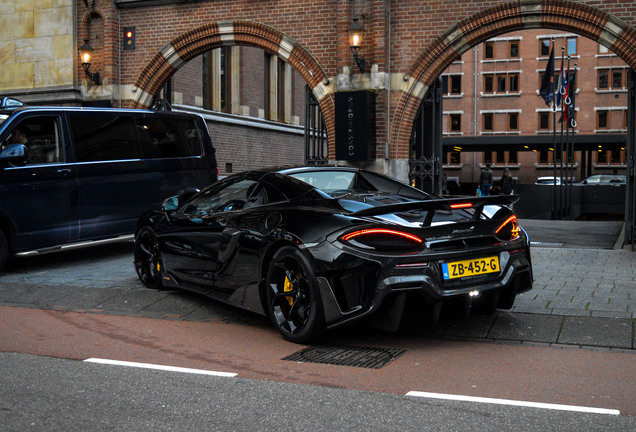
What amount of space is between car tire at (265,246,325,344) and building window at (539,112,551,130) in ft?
200

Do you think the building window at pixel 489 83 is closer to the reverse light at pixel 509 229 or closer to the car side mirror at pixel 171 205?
the car side mirror at pixel 171 205

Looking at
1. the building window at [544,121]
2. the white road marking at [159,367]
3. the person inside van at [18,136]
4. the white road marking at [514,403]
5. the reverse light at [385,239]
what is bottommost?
the white road marking at [159,367]

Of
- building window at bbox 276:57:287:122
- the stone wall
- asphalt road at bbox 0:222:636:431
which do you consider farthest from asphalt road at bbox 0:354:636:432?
building window at bbox 276:57:287:122

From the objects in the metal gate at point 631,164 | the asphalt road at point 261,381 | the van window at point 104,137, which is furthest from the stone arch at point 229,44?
the asphalt road at point 261,381

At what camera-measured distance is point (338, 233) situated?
5625 millimetres

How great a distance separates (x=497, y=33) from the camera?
14984 millimetres

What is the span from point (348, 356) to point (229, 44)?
12.8 meters

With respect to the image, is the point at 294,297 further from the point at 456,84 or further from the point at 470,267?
the point at 456,84

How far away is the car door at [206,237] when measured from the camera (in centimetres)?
680

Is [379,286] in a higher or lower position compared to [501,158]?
lower

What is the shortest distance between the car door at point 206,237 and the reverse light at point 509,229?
2175 mm

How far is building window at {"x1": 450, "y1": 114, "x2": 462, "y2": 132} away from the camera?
66562mm

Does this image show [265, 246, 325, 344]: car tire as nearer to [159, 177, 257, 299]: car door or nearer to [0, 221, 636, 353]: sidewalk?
[159, 177, 257, 299]: car door

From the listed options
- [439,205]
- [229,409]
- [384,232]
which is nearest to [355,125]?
[439,205]
